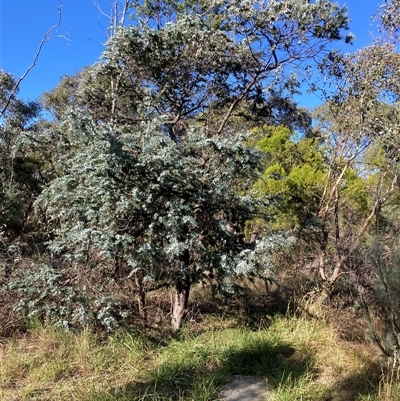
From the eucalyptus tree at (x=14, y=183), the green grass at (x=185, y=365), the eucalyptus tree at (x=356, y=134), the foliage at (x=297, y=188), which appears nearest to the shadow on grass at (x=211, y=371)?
the green grass at (x=185, y=365)

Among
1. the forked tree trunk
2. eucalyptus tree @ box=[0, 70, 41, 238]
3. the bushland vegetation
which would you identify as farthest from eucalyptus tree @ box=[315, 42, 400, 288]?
eucalyptus tree @ box=[0, 70, 41, 238]

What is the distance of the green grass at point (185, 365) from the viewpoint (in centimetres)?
357

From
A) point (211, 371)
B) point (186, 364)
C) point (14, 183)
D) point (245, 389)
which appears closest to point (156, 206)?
point (186, 364)

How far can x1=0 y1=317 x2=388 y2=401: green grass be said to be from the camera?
357cm

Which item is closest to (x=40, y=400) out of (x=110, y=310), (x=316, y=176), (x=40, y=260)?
(x=110, y=310)

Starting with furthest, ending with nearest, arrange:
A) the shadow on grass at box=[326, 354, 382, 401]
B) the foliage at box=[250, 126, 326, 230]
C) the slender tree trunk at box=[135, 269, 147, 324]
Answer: the foliage at box=[250, 126, 326, 230] → the slender tree trunk at box=[135, 269, 147, 324] → the shadow on grass at box=[326, 354, 382, 401]

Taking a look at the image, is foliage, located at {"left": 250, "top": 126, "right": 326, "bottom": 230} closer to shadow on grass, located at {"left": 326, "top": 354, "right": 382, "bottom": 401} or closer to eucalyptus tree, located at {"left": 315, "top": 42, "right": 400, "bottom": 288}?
eucalyptus tree, located at {"left": 315, "top": 42, "right": 400, "bottom": 288}

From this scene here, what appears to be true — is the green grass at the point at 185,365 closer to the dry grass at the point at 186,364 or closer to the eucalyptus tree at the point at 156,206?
the dry grass at the point at 186,364

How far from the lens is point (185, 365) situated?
13.2ft

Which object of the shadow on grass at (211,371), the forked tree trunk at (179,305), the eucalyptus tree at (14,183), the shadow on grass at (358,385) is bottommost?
the shadow on grass at (358,385)

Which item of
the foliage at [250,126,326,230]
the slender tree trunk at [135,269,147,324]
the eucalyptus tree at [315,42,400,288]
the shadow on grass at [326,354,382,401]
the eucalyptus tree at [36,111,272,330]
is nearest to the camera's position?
the shadow on grass at [326,354,382,401]

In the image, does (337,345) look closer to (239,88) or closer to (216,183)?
(216,183)

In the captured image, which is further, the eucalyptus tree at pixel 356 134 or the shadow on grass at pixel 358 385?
the eucalyptus tree at pixel 356 134

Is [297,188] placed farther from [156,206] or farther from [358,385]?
Answer: [358,385]
